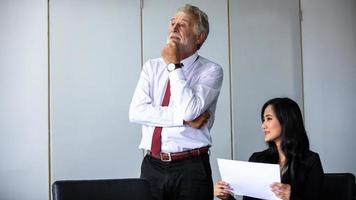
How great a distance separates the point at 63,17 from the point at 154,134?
214 centimetres

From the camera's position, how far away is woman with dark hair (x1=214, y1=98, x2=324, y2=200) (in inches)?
88.4

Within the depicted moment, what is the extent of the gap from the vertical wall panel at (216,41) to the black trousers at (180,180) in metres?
2.12

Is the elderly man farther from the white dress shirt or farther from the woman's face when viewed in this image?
the woman's face

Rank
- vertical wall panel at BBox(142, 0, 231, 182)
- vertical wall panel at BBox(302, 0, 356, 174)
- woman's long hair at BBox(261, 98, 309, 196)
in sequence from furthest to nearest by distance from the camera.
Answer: vertical wall panel at BBox(302, 0, 356, 174) → vertical wall panel at BBox(142, 0, 231, 182) → woman's long hair at BBox(261, 98, 309, 196)

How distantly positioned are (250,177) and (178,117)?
484 mm

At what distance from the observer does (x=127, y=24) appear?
4398 millimetres

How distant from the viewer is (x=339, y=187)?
2248mm

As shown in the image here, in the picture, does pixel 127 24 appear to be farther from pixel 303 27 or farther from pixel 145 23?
pixel 303 27

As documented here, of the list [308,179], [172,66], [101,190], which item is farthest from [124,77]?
[101,190]

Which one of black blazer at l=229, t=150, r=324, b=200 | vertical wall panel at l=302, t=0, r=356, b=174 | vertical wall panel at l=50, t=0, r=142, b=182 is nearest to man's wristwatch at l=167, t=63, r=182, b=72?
black blazer at l=229, t=150, r=324, b=200

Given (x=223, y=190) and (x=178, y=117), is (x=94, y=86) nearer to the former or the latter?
(x=178, y=117)

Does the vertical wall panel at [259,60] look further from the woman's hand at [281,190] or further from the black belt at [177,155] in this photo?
the woman's hand at [281,190]

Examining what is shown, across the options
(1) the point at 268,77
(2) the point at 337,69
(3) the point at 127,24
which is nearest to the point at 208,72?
(3) the point at 127,24

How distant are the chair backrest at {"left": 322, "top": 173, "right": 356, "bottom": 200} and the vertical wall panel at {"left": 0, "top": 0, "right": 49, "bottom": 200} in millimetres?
2554
